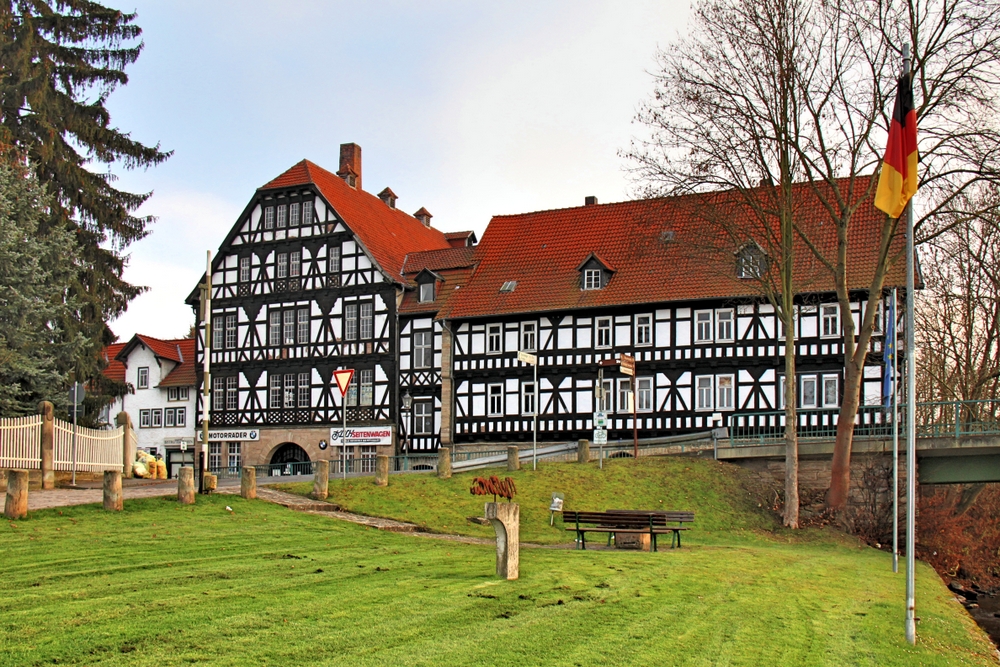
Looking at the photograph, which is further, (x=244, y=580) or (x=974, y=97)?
(x=974, y=97)

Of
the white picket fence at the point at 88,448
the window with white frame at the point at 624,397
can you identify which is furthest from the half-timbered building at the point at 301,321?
the white picket fence at the point at 88,448

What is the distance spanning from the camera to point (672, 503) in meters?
29.2

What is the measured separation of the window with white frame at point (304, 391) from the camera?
46.8 metres

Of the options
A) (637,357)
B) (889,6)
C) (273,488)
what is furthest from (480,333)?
(889,6)

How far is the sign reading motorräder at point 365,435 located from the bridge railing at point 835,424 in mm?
14550

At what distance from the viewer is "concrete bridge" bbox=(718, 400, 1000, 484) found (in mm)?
29484

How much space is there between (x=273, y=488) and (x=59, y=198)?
14.9 m

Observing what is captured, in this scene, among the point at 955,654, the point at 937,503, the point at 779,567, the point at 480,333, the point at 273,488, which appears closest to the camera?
the point at 955,654

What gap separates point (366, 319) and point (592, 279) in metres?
10.2

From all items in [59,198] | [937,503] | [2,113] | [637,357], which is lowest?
[937,503]

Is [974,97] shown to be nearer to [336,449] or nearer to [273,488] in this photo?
[273,488]

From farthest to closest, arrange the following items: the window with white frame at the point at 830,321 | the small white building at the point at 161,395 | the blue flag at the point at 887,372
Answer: the small white building at the point at 161,395, the window with white frame at the point at 830,321, the blue flag at the point at 887,372

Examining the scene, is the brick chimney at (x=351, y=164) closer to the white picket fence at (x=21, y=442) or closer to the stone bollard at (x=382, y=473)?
the stone bollard at (x=382, y=473)

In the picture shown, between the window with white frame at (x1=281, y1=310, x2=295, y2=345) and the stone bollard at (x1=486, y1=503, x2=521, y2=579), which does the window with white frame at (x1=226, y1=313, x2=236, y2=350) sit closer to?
the window with white frame at (x1=281, y1=310, x2=295, y2=345)
